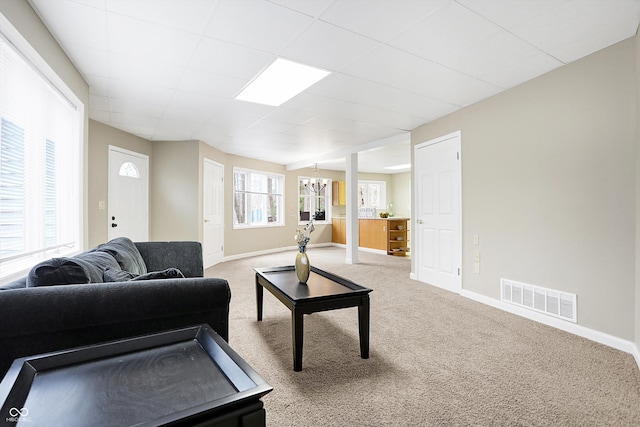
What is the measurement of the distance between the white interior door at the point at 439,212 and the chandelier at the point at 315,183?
4.63 meters

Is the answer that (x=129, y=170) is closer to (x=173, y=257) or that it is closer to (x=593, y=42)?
(x=173, y=257)

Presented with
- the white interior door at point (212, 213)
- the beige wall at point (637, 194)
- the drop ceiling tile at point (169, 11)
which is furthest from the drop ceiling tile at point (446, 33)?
the white interior door at point (212, 213)

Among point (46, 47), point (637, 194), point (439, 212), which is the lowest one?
point (439, 212)

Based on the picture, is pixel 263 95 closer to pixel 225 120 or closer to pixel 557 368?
pixel 225 120

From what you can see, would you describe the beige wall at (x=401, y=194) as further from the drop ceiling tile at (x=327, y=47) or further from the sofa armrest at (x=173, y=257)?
the sofa armrest at (x=173, y=257)

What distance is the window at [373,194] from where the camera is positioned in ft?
33.6

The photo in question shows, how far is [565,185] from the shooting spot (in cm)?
283

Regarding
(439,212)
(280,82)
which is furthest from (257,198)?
(280,82)

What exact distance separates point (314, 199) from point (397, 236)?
282 centimetres

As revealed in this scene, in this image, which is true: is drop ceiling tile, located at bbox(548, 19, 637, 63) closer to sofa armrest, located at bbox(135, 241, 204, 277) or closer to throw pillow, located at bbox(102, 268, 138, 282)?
throw pillow, located at bbox(102, 268, 138, 282)

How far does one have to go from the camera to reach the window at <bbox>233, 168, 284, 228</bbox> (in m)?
7.31

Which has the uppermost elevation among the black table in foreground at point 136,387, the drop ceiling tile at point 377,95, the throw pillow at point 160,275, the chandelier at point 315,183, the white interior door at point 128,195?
the drop ceiling tile at point 377,95

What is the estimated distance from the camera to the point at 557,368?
2166 mm

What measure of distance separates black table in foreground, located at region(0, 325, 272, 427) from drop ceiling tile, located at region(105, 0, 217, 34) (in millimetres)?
1963
